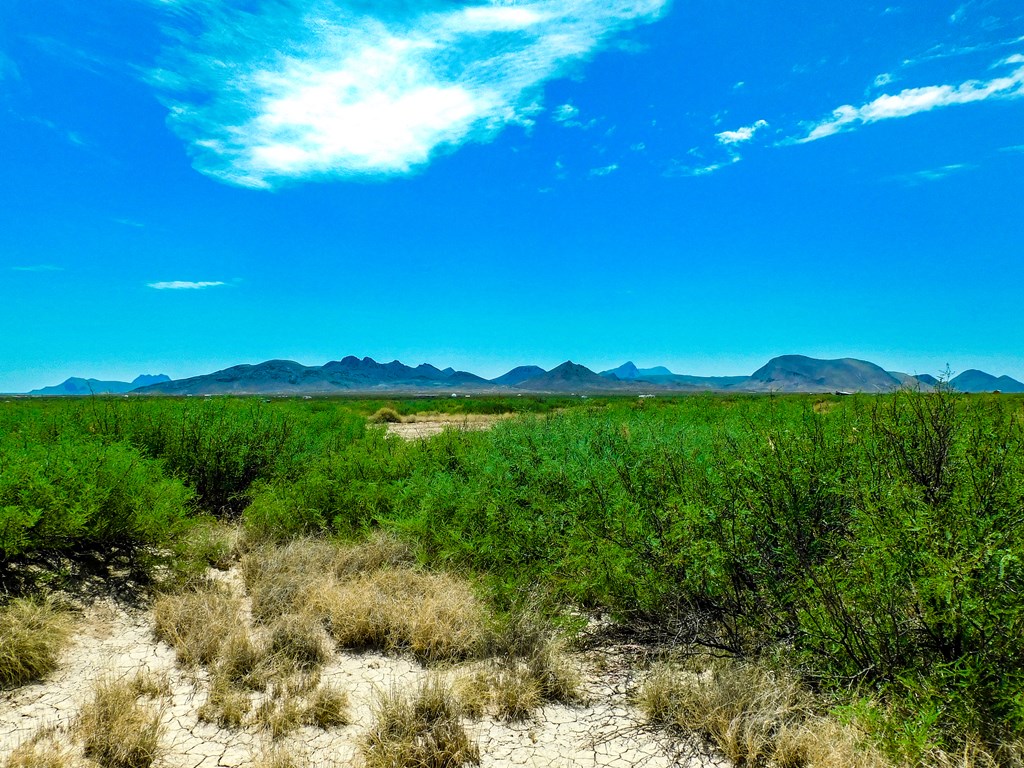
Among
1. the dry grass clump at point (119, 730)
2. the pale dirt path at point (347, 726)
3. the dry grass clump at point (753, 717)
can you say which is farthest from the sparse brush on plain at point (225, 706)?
the dry grass clump at point (753, 717)

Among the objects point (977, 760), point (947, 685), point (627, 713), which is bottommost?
point (627, 713)

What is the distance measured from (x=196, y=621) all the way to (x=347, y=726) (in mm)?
2168

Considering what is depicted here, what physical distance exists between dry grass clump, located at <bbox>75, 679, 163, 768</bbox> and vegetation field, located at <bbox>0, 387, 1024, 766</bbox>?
3.84 ft

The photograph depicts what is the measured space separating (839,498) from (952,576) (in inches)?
59.2

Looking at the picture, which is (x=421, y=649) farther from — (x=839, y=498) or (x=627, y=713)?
(x=839, y=498)

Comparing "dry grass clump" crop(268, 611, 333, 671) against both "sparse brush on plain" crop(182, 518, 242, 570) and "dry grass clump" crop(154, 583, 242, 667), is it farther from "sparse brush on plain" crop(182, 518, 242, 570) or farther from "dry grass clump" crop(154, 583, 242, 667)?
"sparse brush on plain" crop(182, 518, 242, 570)

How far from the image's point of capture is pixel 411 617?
5.62m

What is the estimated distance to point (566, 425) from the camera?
1035 centimetres

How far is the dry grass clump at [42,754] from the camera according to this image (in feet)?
11.9

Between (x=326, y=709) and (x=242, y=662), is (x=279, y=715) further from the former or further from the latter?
(x=242, y=662)

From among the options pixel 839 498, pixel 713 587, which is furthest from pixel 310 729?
pixel 839 498

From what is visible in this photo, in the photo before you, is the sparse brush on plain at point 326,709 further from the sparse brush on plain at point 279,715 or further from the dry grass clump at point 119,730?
the dry grass clump at point 119,730

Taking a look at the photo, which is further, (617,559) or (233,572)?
(233,572)

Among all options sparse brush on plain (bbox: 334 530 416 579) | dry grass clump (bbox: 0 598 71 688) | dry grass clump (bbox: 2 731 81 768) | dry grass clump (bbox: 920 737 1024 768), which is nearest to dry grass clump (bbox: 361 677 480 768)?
dry grass clump (bbox: 2 731 81 768)
